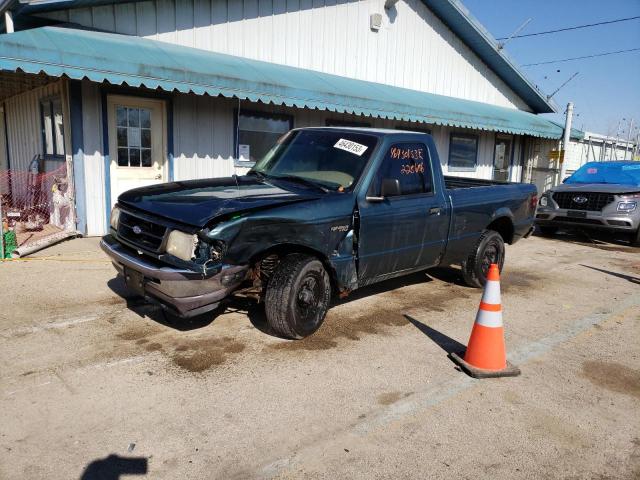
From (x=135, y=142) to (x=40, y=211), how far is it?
2590mm

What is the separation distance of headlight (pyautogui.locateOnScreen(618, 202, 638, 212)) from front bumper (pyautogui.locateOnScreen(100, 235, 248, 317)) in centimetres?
941

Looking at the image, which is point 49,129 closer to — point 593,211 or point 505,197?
point 505,197

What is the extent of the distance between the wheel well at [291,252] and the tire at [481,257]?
8.05 feet

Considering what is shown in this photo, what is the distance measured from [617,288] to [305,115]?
7181 mm

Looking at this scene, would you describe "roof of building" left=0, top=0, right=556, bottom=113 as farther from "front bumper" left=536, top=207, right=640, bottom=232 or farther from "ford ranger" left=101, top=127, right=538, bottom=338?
"ford ranger" left=101, top=127, right=538, bottom=338

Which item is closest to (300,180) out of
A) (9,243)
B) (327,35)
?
(9,243)

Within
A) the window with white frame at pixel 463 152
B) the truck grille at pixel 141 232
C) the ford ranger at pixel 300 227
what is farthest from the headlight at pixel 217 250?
the window with white frame at pixel 463 152

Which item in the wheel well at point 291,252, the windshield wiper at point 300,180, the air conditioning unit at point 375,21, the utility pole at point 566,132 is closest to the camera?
the wheel well at point 291,252

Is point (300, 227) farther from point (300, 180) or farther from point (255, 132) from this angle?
point (255, 132)

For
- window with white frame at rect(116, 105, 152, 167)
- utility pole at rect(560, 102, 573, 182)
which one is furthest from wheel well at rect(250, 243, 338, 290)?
utility pole at rect(560, 102, 573, 182)

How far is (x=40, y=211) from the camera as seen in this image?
9484 mm

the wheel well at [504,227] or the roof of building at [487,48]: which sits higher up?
the roof of building at [487,48]

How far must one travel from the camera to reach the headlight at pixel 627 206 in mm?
10047

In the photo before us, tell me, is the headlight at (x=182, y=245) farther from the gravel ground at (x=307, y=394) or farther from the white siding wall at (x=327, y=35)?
the white siding wall at (x=327, y=35)
